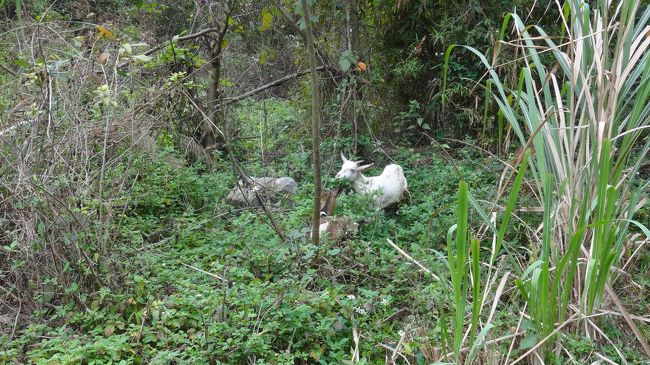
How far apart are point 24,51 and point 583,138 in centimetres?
307

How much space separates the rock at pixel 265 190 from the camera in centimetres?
468

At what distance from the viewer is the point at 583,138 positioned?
294 cm

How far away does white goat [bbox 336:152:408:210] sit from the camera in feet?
15.2

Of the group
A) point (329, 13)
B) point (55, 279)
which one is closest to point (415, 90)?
point (329, 13)

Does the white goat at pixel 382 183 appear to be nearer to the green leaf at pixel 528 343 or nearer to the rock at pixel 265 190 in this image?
the rock at pixel 265 190

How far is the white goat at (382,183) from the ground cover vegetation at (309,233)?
10cm

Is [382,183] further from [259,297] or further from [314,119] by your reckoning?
[259,297]

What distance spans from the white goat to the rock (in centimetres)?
46

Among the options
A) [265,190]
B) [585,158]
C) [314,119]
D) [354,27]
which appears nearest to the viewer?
[585,158]

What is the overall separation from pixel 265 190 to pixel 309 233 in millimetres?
931

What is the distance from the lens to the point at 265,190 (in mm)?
4668

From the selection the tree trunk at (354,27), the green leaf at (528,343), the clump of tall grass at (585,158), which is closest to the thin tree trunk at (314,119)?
the clump of tall grass at (585,158)

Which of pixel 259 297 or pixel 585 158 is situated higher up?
pixel 585 158

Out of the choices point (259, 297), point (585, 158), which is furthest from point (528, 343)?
point (259, 297)
